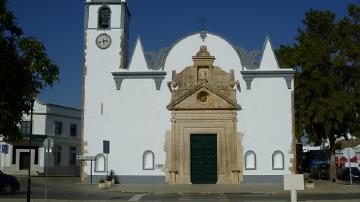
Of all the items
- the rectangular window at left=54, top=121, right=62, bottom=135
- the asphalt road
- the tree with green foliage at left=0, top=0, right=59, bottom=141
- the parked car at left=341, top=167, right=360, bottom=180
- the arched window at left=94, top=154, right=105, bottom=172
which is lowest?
the asphalt road

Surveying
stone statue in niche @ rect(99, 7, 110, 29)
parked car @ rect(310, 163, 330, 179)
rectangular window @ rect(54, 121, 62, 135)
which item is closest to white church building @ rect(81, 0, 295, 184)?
stone statue in niche @ rect(99, 7, 110, 29)

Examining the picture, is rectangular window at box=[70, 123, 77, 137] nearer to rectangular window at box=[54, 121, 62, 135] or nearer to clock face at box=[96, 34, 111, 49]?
rectangular window at box=[54, 121, 62, 135]

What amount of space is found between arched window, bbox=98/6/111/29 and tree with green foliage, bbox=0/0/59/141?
26577 mm

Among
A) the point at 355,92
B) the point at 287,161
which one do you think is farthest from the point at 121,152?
the point at 355,92

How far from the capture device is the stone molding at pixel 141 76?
111 ft

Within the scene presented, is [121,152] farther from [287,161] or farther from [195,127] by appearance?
[287,161]

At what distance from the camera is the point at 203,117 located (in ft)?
Result: 110

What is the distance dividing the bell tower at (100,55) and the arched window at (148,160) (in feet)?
11.8

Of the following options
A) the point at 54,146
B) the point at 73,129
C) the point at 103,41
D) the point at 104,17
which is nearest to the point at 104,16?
the point at 104,17

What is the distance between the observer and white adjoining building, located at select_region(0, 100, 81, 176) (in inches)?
2066

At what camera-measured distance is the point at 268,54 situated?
113ft

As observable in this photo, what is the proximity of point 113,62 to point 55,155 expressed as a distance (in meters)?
24.2

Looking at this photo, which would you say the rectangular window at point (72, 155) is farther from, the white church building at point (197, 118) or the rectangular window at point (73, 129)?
the white church building at point (197, 118)

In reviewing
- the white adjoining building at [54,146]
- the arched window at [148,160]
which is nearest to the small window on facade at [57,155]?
the white adjoining building at [54,146]
